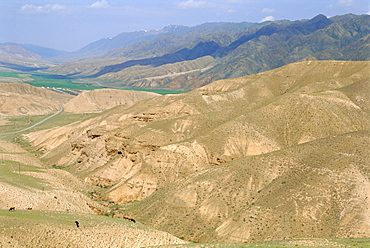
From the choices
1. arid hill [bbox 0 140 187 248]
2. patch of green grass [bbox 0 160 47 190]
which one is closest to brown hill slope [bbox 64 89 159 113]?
patch of green grass [bbox 0 160 47 190]

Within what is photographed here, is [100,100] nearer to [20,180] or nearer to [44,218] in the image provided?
[20,180]

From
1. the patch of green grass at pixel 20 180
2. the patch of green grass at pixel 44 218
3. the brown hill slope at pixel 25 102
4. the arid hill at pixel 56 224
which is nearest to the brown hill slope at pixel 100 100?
the brown hill slope at pixel 25 102

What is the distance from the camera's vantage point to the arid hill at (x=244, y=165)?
1313 inches

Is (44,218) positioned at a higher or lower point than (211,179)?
higher

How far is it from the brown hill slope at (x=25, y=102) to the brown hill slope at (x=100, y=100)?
8.10 meters

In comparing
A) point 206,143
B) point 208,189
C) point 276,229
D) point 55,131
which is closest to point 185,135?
point 206,143

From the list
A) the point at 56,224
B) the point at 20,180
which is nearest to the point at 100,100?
the point at 20,180

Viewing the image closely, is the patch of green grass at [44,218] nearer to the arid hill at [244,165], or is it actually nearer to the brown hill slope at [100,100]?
the arid hill at [244,165]

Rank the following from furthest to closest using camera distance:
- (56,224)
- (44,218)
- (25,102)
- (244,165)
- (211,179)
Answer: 1. (25,102)
2. (244,165)
3. (211,179)
4. (44,218)
5. (56,224)

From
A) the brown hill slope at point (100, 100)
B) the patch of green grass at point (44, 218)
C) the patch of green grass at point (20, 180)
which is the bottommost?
the brown hill slope at point (100, 100)

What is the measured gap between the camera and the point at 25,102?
14988cm

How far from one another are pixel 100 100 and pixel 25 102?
30.4 metres

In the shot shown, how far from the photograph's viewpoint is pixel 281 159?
1626 inches

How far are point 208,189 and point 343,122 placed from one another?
87.8 feet
